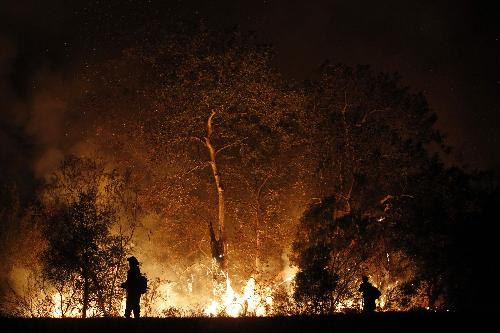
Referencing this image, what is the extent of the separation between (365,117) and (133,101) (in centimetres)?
1113

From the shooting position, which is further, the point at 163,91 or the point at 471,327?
the point at 163,91

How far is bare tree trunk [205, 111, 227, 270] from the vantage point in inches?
1164

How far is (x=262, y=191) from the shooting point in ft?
107

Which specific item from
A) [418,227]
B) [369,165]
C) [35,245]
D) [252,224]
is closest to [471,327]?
[418,227]

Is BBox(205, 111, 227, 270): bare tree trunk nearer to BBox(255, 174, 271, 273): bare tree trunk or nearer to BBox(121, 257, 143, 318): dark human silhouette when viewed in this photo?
BBox(255, 174, 271, 273): bare tree trunk

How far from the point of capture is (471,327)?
12.5 metres

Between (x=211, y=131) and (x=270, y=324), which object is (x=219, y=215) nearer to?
(x=211, y=131)

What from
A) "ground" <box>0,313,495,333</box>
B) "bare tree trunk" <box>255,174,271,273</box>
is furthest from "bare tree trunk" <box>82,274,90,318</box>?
"bare tree trunk" <box>255,174,271,273</box>

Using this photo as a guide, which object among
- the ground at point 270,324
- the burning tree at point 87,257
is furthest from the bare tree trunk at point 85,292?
the ground at point 270,324

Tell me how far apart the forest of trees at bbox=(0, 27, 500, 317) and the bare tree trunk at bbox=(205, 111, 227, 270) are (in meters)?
0.07

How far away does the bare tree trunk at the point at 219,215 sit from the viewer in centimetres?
2955

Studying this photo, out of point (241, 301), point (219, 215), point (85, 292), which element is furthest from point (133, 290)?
point (219, 215)

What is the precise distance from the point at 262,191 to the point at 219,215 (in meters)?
3.51

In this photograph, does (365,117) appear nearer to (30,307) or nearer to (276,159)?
(276,159)
